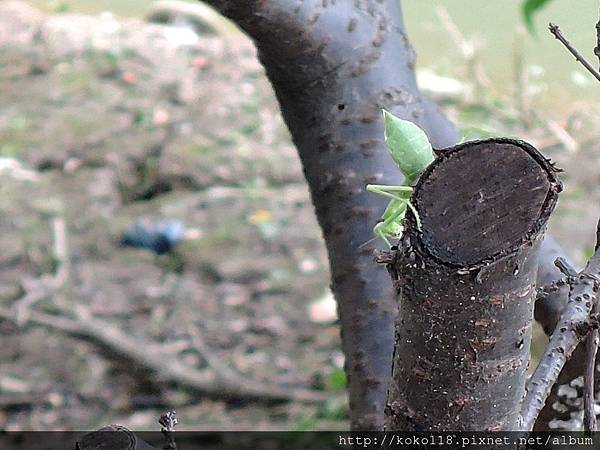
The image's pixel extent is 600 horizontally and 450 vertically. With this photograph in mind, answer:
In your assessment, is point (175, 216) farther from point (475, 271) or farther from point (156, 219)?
point (475, 271)

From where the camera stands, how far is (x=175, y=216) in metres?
2.70

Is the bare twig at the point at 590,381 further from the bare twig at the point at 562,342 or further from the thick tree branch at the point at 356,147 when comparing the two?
the thick tree branch at the point at 356,147

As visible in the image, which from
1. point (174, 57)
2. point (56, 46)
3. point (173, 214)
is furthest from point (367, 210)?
point (56, 46)

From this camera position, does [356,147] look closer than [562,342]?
No

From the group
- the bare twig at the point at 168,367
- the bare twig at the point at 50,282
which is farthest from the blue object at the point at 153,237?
the bare twig at the point at 168,367

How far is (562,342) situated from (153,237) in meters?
2.17

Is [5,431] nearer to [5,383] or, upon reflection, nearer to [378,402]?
[5,383]

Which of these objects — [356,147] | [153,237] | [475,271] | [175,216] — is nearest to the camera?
[475,271]

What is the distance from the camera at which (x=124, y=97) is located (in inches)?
138

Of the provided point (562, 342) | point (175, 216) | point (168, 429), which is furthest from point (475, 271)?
point (175, 216)

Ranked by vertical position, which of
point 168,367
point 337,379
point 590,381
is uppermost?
point 590,381

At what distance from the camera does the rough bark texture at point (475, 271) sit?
0.45 meters

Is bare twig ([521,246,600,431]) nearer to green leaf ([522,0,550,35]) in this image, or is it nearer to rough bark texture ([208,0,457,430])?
rough bark texture ([208,0,457,430])

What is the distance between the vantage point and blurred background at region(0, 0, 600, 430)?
6.55 feet
